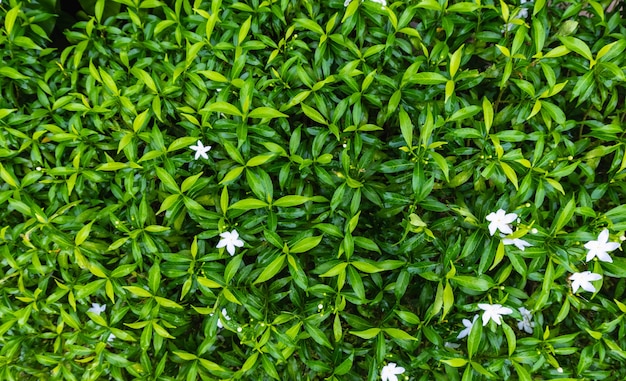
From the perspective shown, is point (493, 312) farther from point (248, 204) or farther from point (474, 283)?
point (248, 204)

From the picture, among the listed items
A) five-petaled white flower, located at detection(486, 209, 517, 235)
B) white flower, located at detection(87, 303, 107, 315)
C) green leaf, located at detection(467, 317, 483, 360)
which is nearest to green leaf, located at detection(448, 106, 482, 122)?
five-petaled white flower, located at detection(486, 209, 517, 235)

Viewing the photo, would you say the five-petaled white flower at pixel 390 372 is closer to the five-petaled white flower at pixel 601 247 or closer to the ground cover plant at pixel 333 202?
the ground cover plant at pixel 333 202

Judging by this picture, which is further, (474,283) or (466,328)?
(466,328)

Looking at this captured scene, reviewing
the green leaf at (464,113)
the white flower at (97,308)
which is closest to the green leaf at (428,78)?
the green leaf at (464,113)

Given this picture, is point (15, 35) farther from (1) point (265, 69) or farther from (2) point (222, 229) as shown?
(2) point (222, 229)

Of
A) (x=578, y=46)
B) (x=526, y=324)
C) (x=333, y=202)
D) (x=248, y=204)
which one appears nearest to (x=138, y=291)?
(x=248, y=204)

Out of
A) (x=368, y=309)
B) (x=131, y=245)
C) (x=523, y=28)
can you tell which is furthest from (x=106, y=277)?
(x=523, y=28)
